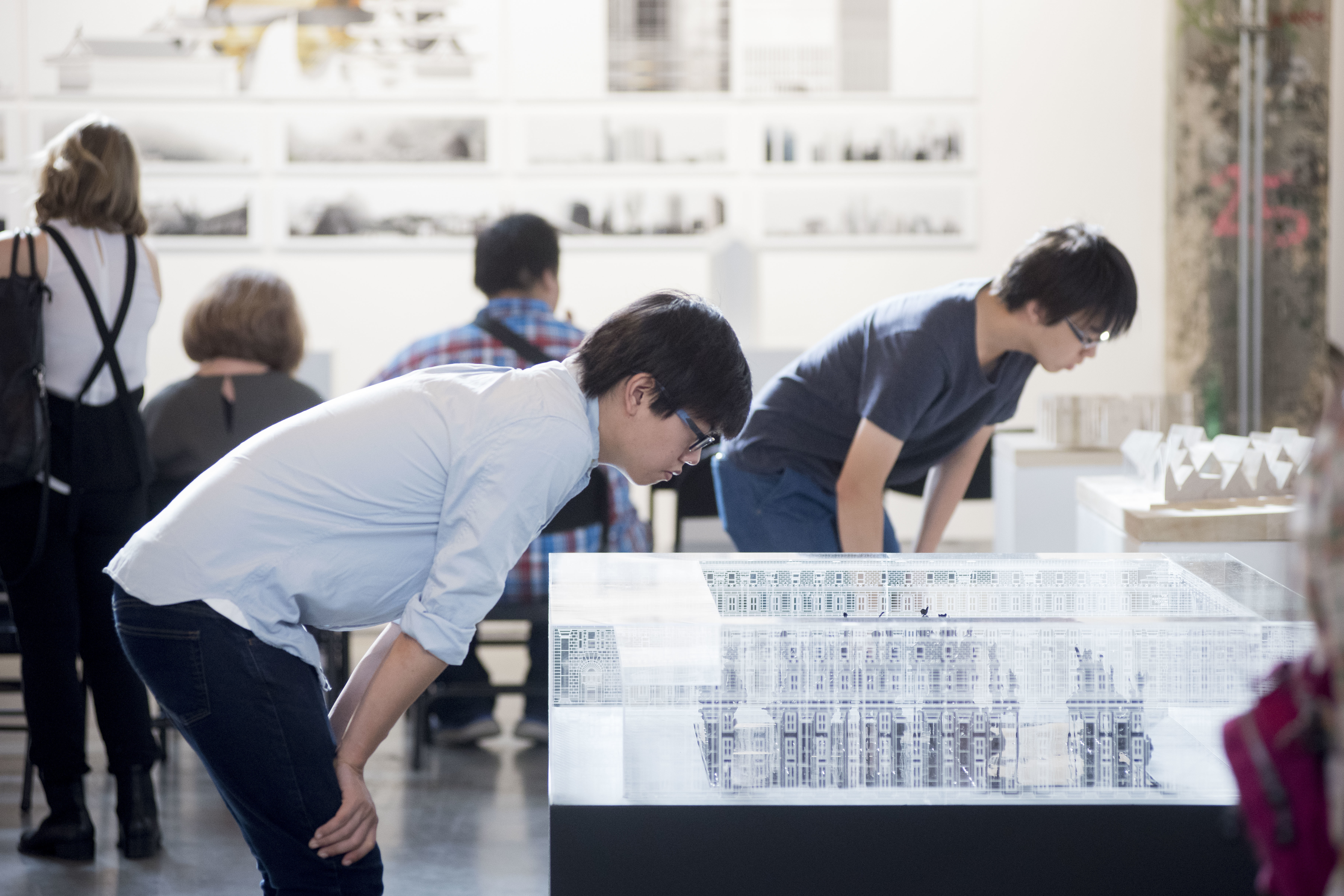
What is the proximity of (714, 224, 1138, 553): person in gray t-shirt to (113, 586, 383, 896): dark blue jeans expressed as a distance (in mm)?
1021

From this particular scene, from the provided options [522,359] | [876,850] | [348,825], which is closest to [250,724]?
[348,825]

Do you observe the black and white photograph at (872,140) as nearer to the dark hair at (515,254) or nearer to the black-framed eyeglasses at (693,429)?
the dark hair at (515,254)

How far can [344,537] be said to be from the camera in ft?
4.47

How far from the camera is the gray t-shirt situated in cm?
206

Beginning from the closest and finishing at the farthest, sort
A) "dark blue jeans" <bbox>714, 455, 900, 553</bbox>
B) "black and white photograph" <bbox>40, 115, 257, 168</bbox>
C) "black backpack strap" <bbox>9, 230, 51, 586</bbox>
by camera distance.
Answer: "dark blue jeans" <bbox>714, 455, 900, 553</bbox>, "black backpack strap" <bbox>9, 230, 51, 586</bbox>, "black and white photograph" <bbox>40, 115, 257, 168</bbox>

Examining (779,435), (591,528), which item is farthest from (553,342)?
(779,435)

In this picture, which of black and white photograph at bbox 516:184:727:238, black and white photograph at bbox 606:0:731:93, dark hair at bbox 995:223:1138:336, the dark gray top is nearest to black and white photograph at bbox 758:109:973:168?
black and white photograph at bbox 606:0:731:93

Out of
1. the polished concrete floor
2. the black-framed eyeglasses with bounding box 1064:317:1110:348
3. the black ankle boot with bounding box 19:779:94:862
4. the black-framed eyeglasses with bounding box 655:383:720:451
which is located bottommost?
the polished concrete floor

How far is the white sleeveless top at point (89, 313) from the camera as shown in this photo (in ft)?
8.05

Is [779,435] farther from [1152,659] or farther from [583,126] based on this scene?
[583,126]

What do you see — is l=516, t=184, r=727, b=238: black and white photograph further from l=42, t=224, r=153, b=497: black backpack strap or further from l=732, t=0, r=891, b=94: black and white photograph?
l=42, t=224, r=153, b=497: black backpack strap

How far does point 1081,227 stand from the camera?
6.75ft

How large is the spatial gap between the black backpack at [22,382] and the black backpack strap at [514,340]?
39.6 inches

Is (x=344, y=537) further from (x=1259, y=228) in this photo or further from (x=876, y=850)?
(x=1259, y=228)
